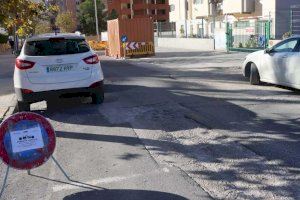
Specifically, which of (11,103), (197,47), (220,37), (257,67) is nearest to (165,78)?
(257,67)

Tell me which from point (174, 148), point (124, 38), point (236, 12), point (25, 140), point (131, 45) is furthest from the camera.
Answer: point (236, 12)

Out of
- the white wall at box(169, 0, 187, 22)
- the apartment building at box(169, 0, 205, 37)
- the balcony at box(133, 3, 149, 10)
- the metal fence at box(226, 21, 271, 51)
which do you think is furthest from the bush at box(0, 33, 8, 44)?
the balcony at box(133, 3, 149, 10)

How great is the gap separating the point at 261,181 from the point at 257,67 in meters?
7.72

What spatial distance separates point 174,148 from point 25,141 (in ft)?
7.68

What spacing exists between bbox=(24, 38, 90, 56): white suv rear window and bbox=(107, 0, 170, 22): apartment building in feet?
274

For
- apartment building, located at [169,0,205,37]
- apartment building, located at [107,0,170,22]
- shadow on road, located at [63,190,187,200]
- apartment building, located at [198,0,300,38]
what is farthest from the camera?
apartment building, located at [107,0,170,22]

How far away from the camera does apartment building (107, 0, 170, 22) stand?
92938 millimetres

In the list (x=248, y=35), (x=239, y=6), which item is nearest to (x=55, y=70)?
(x=248, y=35)

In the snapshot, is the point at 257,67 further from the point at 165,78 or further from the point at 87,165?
the point at 87,165

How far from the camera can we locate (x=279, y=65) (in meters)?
11.4

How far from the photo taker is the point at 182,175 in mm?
5547

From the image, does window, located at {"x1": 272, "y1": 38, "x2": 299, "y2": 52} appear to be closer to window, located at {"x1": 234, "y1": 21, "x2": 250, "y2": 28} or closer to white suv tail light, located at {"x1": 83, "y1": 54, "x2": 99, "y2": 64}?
white suv tail light, located at {"x1": 83, "y1": 54, "x2": 99, "y2": 64}

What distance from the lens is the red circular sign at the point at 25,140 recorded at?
513cm

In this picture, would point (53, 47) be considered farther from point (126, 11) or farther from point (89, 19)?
point (126, 11)
